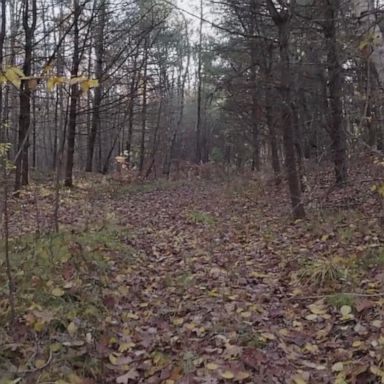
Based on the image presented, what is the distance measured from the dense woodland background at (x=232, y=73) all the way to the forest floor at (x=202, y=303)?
1.34 metres

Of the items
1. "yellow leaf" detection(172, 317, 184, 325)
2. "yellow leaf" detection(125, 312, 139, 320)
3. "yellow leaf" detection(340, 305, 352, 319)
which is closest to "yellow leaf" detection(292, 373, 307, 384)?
"yellow leaf" detection(340, 305, 352, 319)

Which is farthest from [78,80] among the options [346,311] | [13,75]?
[346,311]

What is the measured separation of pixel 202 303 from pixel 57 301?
155 cm

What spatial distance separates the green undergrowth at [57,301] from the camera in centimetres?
395

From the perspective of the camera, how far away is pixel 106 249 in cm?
724

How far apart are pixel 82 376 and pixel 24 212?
7.97m

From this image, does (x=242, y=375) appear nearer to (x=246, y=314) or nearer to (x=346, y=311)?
(x=246, y=314)

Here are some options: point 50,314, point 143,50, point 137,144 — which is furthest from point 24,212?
point 137,144

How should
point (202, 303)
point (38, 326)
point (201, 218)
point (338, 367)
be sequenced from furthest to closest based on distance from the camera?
point (201, 218)
point (202, 303)
point (38, 326)
point (338, 367)

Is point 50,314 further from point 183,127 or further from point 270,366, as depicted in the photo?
point 183,127

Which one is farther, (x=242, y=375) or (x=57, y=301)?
(x=57, y=301)

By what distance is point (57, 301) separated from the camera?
497 centimetres

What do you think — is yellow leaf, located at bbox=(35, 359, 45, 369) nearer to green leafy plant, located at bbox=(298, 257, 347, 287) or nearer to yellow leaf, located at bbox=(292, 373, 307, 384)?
yellow leaf, located at bbox=(292, 373, 307, 384)

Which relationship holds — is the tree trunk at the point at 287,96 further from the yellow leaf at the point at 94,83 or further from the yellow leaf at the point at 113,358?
the yellow leaf at the point at 94,83
